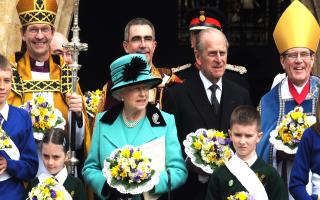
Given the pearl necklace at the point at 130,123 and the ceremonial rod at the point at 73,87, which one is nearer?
the pearl necklace at the point at 130,123

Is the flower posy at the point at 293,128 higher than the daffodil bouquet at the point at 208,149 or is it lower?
higher

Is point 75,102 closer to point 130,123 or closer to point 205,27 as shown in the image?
point 130,123

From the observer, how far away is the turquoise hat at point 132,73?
804cm

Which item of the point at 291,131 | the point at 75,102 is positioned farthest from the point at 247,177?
the point at 75,102

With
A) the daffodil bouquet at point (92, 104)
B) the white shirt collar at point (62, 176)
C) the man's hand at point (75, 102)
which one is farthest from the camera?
the daffodil bouquet at point (92, 104)

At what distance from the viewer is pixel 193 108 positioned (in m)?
8.47

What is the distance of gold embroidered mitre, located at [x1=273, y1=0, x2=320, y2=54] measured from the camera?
8.59 meters

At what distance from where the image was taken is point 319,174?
25.8ft

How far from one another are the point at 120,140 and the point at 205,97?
0.78m

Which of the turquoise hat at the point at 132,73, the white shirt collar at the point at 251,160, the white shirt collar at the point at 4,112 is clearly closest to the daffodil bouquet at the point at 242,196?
the white shirt collar at the point at 251,160

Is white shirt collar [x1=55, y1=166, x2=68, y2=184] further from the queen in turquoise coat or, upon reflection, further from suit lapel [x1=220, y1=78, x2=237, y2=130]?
suit lapel [x1=220, y1=78, x2=237, y2=130]

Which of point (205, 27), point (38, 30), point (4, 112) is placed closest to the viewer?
point (4, 112)

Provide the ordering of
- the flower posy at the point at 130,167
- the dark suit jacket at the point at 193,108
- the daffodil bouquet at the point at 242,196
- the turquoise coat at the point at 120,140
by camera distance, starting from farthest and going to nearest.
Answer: the dark suit jacket at the point at 193,108 → the turquoise coat at the point at 120,140 → the flower posy at the point at 130,167 → the daffodil bouquet at the point at 242,196

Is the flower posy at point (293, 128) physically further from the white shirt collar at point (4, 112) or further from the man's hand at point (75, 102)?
the white shirt collar at point (4, 112)
